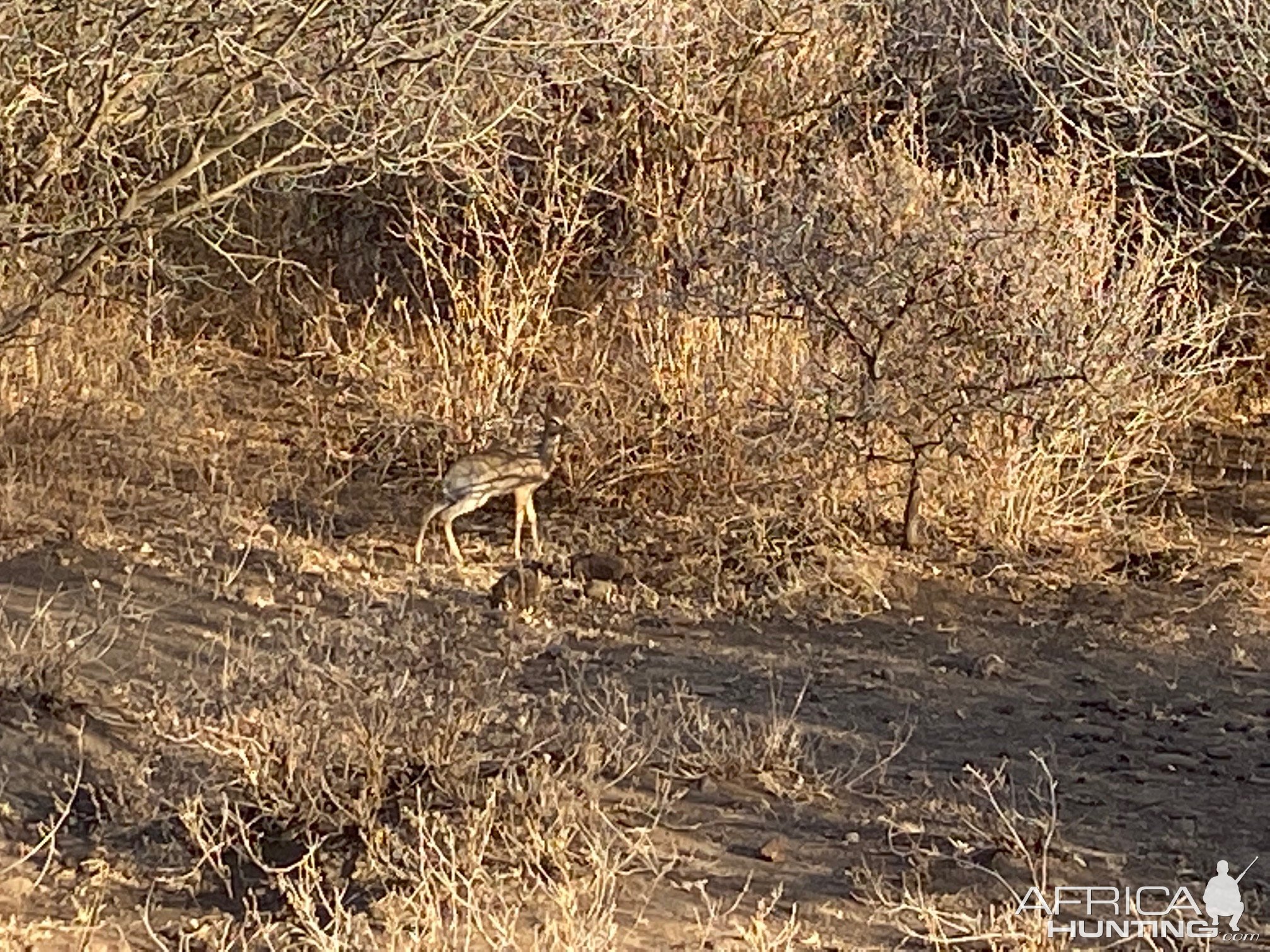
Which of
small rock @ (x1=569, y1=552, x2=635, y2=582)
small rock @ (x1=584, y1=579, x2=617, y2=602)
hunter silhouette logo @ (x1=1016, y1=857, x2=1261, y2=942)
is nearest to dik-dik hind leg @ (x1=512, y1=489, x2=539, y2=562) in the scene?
small rock @ (x1=569, y1=552, x2=635, y2=582)

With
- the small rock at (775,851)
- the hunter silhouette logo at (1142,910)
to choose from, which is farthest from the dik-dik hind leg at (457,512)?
the hunter silhouette logo at (1142,910)

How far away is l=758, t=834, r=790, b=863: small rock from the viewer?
4.79 m

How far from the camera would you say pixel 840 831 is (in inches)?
196

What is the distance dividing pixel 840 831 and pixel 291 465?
15.0ft

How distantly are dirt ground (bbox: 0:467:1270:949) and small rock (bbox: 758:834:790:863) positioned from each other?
12mm

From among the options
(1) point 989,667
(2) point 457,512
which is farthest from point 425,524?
(1) point 989,667

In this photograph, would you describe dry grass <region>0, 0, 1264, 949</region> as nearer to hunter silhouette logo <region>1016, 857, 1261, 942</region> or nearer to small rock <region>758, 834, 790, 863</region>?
hunter silhouette logo <region>1016, 857, 1261, 942</region>

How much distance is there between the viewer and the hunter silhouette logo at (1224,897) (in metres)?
4.41

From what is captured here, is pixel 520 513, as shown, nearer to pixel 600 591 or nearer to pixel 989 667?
pixel 600 591

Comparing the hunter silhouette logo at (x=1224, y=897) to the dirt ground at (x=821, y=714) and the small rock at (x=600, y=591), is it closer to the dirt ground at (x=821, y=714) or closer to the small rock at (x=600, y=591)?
the dirt ground at (x=821, y=714)

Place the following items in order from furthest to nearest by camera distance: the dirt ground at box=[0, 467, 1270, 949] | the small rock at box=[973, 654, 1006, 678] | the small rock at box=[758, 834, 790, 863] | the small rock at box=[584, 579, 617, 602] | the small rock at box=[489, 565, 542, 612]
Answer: the small rock at box=[584, 579, 617, 602]
the small rock at box=[489, 565, 542, 612]
the small rock at box=[973, 654, 1006, 678]
the small rock at box=[758, 834, 790, 863]
the dirt ground at box=[0, 467, 1270, 949]

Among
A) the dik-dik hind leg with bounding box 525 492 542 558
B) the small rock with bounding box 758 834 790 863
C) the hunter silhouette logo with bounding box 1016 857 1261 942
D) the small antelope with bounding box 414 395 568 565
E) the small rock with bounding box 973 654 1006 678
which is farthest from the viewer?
the dik-dik hind leg with bounding box 525 492 542 558

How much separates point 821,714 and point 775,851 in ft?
4.33

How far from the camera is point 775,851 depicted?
15.8 feet
